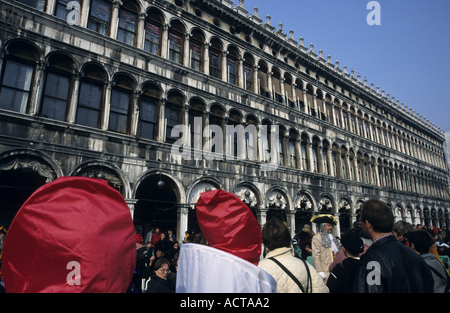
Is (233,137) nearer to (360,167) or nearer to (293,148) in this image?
(293,148)

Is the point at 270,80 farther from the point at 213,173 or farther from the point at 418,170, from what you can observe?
the point at 418,170

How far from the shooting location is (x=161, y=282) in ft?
14.0

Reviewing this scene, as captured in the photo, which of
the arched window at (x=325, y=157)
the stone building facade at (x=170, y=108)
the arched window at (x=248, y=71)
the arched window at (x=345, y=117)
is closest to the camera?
the stone building facade at (x=170, y=108)

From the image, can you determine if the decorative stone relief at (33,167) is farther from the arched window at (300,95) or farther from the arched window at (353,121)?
the arched window at (353,121)

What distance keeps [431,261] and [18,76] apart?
477 inches

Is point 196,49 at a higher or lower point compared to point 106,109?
higher

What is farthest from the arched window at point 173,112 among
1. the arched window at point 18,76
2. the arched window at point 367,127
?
the arched window at point 367,127

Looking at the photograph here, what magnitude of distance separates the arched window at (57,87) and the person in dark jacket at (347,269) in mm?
10187

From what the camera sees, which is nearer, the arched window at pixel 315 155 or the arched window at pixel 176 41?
the arched window at pixel 176 41

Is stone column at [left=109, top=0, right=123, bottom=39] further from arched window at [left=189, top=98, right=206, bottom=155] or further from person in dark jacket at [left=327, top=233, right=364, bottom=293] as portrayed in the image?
person in dark jacket at [left=327, top=233, right=364, bottom=293]

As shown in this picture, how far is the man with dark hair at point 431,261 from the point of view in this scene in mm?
3473

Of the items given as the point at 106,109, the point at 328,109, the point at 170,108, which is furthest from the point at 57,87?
the point at 328,109

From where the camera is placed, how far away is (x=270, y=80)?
17516 mm

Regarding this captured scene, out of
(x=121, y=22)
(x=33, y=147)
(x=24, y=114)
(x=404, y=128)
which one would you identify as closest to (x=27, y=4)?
(x=121, y=22)
